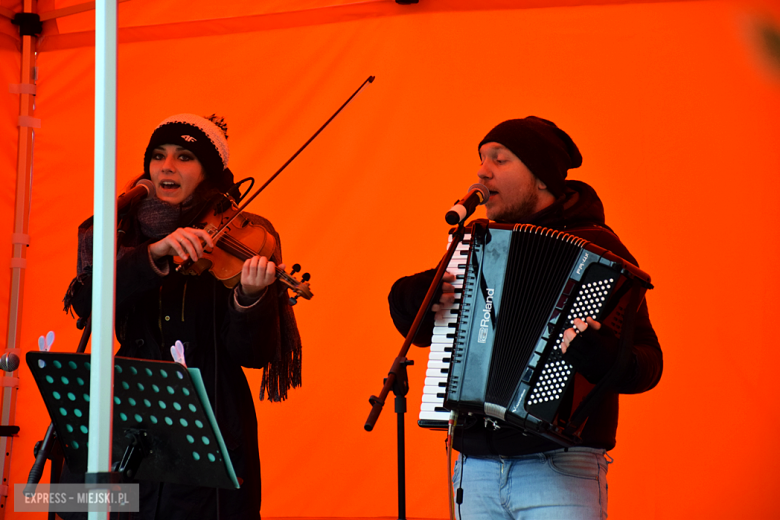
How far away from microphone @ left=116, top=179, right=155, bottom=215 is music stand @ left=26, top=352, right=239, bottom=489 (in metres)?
0.61

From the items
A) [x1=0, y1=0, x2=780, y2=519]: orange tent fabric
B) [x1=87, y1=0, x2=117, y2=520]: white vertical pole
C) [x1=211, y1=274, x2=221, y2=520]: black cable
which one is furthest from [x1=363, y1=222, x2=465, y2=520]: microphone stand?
[x1=0, y1=0, x2=780, y2=519]: orange tent fabric

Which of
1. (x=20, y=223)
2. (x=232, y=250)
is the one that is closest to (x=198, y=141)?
(x=232, y=250)

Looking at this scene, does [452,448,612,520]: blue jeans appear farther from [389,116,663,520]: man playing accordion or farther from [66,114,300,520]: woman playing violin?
[66,114,300,520]: woman playing violin

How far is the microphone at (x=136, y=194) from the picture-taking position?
2432 millimetres

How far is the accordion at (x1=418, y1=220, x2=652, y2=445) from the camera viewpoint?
2.07 meters

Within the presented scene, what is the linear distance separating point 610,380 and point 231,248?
120 cm

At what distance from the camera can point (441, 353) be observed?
2.24 metres

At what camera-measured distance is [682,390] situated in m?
3.47

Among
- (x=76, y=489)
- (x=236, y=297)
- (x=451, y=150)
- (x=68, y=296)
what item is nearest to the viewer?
(x=76, y=489)

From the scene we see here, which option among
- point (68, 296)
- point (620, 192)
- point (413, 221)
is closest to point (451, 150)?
point (413, 221)

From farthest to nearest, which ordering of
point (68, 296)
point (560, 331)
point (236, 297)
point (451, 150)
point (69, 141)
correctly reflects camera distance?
point (69, 141) → point (451, 150) → point (68, 296) → point (236, 297) → point (560, 331)

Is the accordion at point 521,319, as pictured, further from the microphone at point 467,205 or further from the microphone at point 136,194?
the microphone at point 136,194

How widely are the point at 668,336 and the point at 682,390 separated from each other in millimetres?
230

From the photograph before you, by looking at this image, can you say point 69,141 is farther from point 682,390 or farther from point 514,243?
point 682,390
